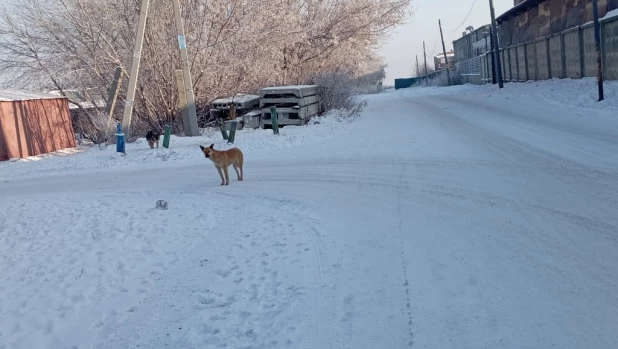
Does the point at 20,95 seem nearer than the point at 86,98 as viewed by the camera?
Yes

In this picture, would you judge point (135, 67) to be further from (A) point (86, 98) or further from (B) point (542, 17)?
(B) point (542, 17)

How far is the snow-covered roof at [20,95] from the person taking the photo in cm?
2021

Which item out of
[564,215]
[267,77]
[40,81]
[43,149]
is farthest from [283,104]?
[564,215]

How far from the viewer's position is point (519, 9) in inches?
1470

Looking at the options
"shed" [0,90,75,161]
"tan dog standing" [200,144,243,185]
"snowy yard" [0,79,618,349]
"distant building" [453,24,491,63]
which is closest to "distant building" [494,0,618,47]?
"distant building" [453,24,491,63]

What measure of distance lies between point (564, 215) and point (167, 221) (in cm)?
506

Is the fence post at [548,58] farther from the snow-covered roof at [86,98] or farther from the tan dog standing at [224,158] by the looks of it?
the tan dog standing at [224,158]

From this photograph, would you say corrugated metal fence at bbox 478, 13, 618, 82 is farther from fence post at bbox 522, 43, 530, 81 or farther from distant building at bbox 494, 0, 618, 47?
distant building at bbox 494, 0, 618, 47

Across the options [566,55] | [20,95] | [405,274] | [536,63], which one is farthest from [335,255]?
[536,63]

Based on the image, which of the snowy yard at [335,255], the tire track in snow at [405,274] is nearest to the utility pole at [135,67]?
the snowy yard at [335,255]

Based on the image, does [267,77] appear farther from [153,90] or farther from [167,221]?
[167,221]

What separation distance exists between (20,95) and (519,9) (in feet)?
99.0

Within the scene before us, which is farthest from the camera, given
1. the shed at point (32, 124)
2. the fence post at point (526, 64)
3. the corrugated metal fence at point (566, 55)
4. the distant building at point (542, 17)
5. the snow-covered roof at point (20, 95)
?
the fence post at point (526, 64)

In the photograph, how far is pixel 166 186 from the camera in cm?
1084
